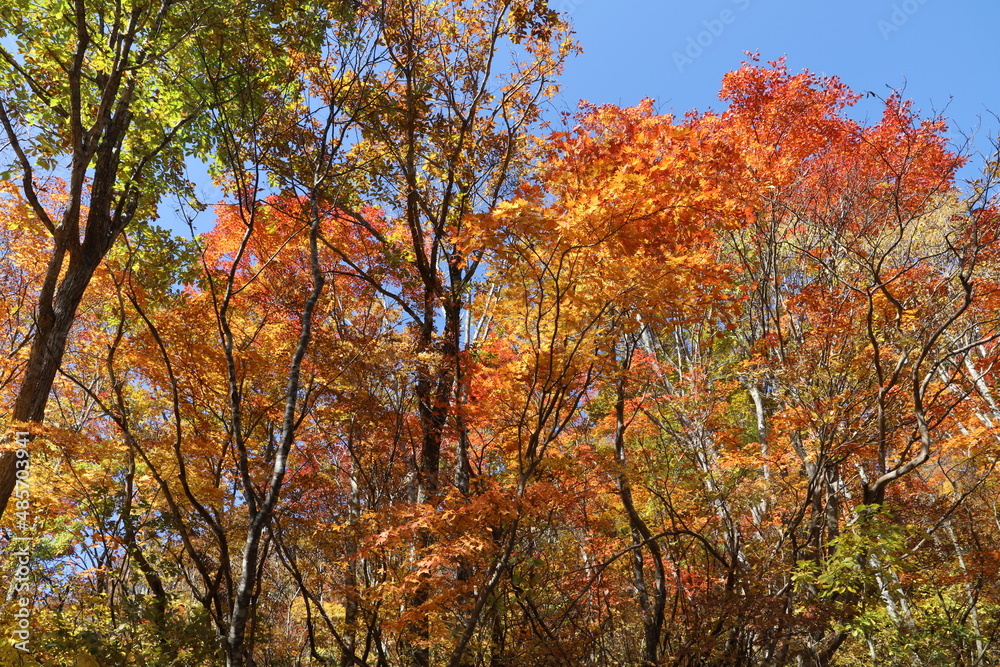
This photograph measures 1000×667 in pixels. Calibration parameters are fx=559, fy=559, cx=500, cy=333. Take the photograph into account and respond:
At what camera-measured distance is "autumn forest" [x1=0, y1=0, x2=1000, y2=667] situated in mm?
5477

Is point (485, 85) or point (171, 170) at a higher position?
point (485, 85)

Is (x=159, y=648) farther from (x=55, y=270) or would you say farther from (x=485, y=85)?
(x=485, y=85)

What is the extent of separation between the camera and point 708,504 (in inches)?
299

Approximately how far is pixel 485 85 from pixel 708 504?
22.0 ft

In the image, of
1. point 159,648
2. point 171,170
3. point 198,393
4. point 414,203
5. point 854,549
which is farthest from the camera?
point 414,203

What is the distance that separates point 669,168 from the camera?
6.22 meters

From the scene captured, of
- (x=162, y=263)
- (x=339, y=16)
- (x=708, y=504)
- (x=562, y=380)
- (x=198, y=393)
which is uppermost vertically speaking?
(x=339, y=16)

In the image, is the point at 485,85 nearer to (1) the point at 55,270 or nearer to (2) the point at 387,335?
(2) the point at 387,335

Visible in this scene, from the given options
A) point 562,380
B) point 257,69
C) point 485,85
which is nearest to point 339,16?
point 257,69

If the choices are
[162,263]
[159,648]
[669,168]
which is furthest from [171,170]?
[669,168]

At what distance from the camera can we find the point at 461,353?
7676mm

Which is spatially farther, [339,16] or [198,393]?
[198,393]

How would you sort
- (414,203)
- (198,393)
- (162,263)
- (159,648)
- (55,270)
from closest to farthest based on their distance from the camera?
(159,648) < (55,270) < (162,263) < (198,393) < (414,203)

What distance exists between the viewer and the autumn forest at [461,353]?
18.0 ft
